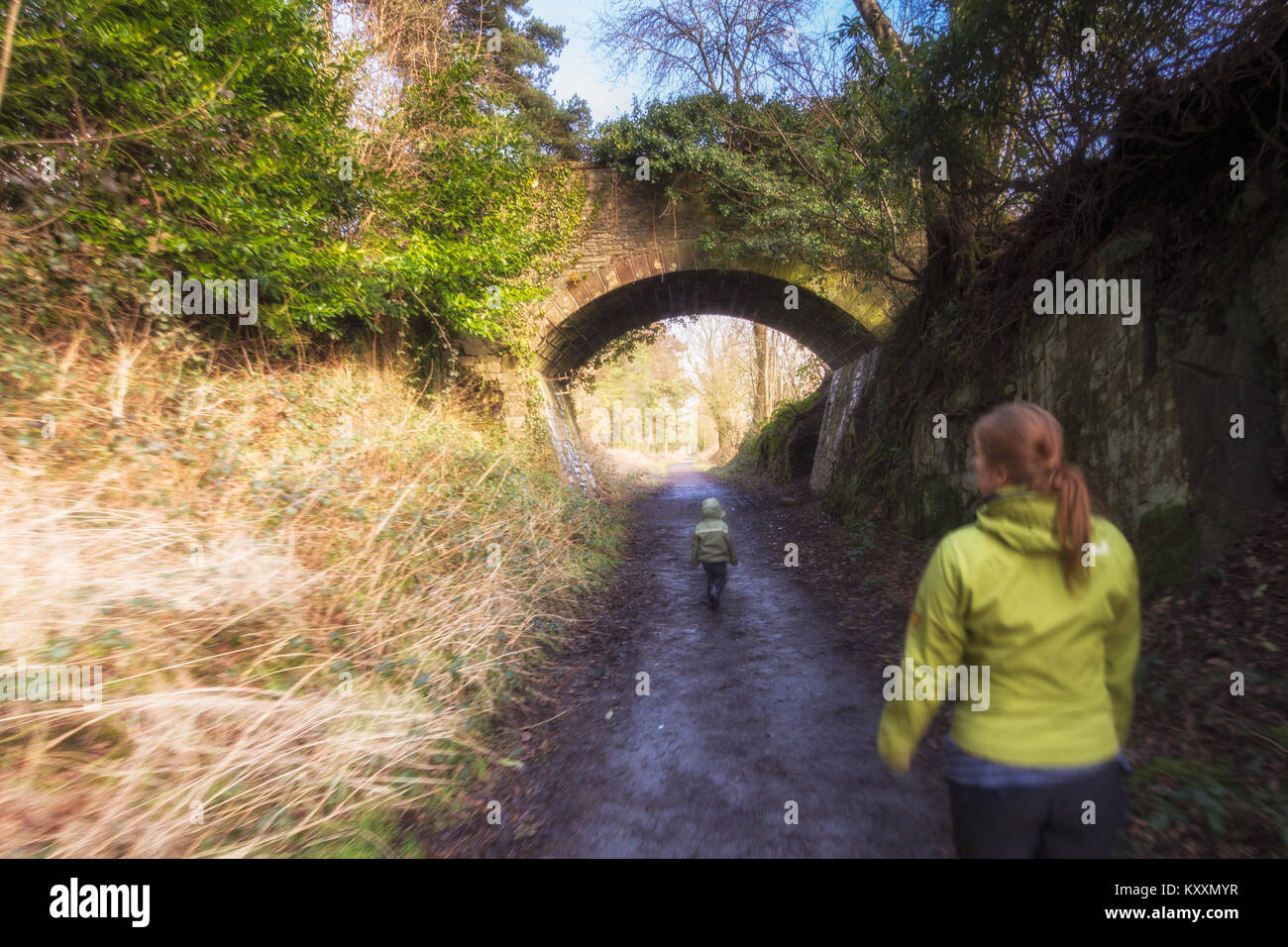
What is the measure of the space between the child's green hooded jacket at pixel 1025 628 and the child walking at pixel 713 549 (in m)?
4.28

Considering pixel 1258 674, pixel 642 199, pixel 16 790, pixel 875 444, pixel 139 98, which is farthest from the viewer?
pixel 642 199

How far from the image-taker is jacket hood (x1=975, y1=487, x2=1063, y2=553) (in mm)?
1460

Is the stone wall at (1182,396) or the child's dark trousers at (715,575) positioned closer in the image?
the stone wall at (1182,396)

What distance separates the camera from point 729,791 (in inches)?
116

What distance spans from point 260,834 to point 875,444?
883 cm

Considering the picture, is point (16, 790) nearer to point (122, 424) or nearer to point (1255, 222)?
point (122, 424)

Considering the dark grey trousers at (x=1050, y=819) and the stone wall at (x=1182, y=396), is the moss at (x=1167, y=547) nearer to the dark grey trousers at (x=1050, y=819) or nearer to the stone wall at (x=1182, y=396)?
the stone wall at (x=1182, y=396)

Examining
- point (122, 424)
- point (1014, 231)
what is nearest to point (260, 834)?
point (122, 424)

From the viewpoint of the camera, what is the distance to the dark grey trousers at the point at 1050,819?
142 centimetres

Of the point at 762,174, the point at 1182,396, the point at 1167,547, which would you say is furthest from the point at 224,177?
the point at 1167,547

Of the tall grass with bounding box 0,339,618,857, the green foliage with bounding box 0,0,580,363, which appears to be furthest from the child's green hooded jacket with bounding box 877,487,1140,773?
the green foliage with bounding box 0,0,580,363

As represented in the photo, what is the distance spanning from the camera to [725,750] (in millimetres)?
3348

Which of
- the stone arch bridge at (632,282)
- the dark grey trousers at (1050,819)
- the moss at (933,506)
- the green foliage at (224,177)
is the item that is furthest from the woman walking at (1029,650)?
the stone arch bridge at (632,282)

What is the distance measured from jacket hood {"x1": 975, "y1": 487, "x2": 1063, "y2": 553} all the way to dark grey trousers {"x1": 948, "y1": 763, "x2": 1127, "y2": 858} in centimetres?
64
